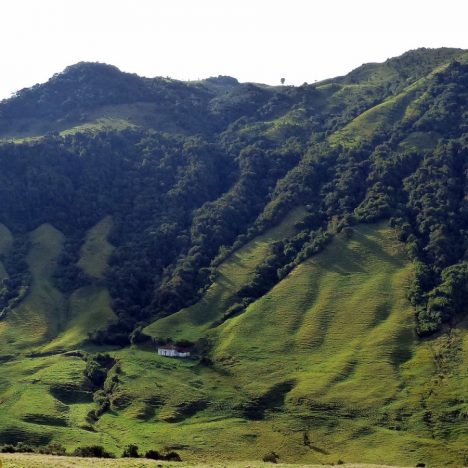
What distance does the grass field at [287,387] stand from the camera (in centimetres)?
13088

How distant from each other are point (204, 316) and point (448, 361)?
228ft

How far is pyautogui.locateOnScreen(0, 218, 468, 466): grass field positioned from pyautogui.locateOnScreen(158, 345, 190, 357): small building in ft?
10.7

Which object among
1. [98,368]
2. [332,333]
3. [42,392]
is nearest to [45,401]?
[42,392]

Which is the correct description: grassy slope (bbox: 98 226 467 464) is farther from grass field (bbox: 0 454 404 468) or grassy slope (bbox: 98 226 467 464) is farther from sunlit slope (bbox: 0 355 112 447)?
grass field (bbox: 0 454 404 468)

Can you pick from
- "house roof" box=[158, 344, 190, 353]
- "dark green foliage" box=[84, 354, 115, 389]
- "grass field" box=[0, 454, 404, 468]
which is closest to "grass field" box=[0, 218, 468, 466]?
"dark green foliage" box=[84, 354, 115, 389]

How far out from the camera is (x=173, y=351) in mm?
178750

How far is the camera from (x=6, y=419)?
458 feet

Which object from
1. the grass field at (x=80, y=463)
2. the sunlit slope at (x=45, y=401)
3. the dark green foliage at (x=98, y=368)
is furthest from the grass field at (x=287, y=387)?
the grass field at (x=80, y=463)

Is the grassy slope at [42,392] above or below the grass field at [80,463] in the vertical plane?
below

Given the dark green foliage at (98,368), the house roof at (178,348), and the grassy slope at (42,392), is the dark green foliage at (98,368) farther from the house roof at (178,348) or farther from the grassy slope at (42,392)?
the house roof at (178,348)

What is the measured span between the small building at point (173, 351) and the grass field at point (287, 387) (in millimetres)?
3272

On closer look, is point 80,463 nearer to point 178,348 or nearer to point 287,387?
point 287,387

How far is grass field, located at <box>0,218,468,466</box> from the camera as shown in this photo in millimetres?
130875

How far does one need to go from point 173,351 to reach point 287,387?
36.9 meters
